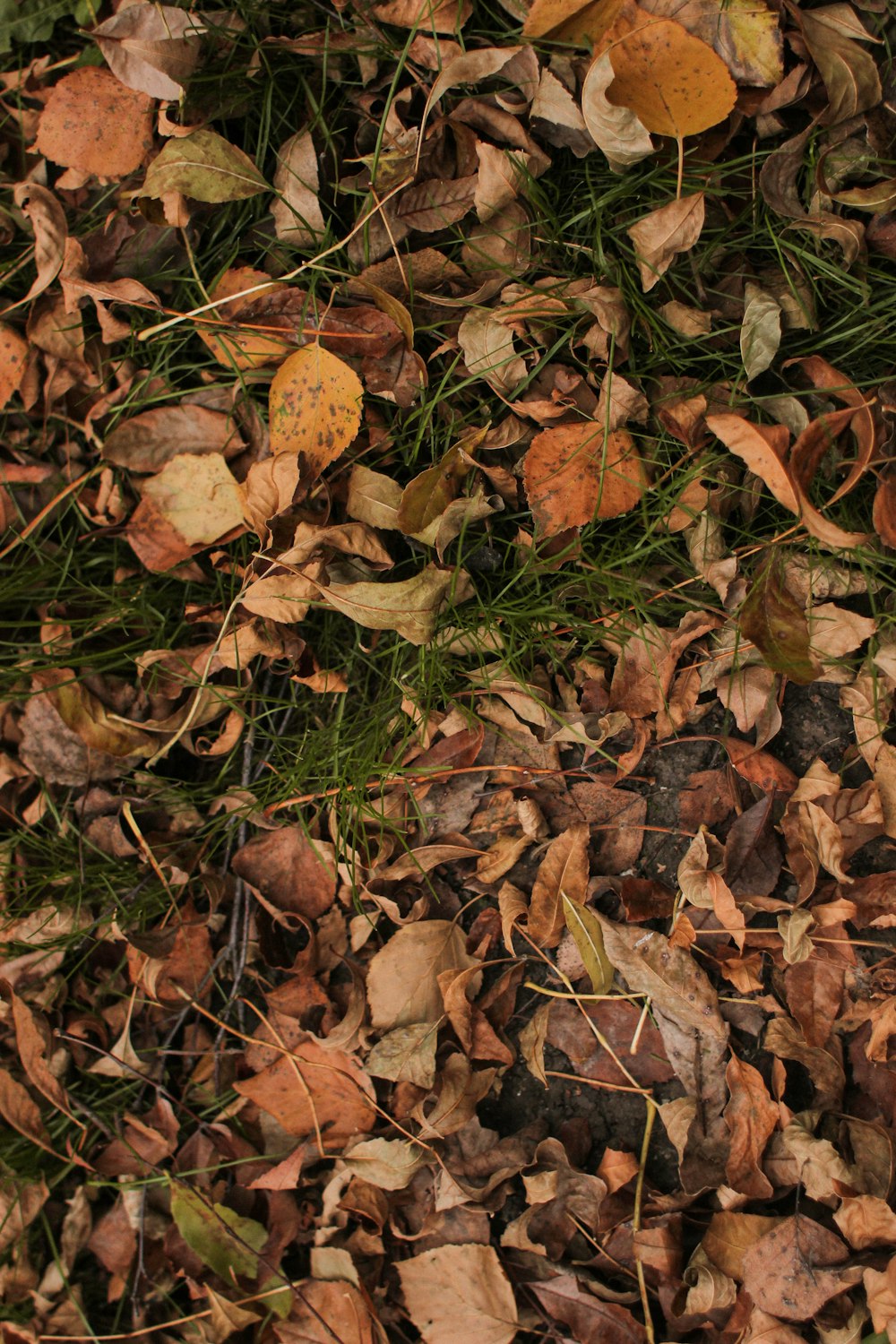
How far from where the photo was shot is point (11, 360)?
1.96 metres

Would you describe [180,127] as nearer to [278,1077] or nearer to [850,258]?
[850,258]

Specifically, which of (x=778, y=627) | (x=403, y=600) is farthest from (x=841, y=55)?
(x=403, y=600)

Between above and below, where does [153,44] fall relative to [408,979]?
above

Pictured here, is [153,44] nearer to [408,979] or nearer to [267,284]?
[267,284]

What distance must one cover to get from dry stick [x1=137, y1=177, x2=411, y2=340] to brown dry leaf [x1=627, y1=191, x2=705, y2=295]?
43cm

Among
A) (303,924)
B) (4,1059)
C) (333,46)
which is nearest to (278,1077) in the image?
(303,924)

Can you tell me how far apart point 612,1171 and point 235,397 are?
1.65m

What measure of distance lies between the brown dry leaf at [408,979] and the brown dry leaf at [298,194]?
4.44 ft

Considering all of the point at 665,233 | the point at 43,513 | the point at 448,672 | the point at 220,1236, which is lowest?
the point at 220,1236

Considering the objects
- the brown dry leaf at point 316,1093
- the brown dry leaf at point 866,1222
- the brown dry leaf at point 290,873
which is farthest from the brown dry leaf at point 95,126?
the brown dry leaf at point 866,1222

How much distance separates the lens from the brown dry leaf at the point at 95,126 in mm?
1852

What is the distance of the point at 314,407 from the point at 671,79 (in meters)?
0.80

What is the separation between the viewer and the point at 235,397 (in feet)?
→ 6.13

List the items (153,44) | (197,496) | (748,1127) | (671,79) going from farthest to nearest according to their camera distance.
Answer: (197,496)
(153,44)
(748,1127)
(671,79)
